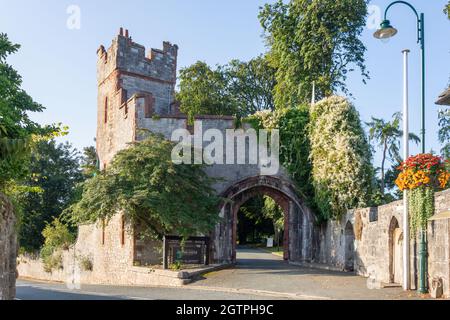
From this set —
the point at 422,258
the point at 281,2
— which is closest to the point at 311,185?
the point at 422,258

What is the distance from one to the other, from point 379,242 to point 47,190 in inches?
1008

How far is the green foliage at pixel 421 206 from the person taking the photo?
41.4ft

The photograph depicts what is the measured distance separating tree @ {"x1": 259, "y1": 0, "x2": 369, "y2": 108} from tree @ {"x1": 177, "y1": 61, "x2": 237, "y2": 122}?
28.8ft

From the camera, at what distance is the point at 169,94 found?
83.0ft

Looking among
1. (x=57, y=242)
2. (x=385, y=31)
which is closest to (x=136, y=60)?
(x=57, y=242)

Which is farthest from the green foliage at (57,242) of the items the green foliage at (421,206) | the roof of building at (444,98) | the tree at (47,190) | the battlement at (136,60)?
the roof of building at (444,98)

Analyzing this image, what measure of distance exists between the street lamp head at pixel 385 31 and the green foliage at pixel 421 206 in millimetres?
3649

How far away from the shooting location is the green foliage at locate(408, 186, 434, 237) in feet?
41.4

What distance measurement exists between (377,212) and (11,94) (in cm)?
1114

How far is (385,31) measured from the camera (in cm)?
1276

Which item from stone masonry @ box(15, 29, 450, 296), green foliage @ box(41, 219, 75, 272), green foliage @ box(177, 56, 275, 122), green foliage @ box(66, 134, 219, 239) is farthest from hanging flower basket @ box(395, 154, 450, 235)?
green foliage @ box(177, 56, 275, 122)

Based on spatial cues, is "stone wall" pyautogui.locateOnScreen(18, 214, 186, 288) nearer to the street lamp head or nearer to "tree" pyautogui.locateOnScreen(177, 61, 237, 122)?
the street lamp head

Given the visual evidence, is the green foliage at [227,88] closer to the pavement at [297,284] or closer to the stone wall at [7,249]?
the pavement at [297,284]

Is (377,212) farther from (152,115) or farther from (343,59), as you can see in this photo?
(343,59)
